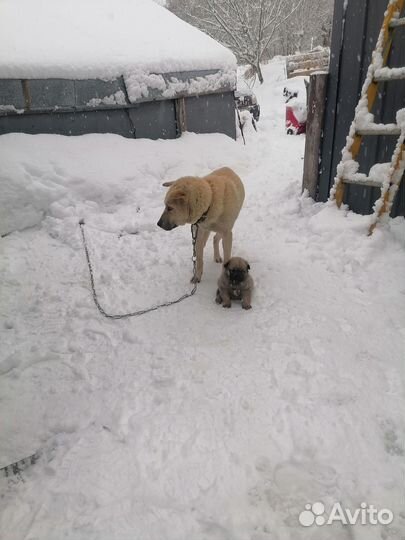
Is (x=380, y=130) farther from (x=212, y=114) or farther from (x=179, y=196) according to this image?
(x=212, y=114)

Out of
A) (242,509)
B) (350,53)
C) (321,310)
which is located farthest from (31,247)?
(350,53)

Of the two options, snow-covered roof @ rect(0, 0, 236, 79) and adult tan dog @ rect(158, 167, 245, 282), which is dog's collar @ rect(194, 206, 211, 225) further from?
snow-covered roof @ rect(0, 0, 236, 79)

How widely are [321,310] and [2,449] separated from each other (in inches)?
107

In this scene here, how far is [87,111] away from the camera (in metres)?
6.46

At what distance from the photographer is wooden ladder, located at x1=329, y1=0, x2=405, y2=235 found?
3.74 meters

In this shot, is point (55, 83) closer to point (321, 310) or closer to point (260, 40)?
point (321, 310)

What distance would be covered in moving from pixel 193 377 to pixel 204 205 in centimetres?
160

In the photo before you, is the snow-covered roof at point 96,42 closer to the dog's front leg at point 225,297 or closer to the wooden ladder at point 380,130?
the wooden ladder at point 380,130

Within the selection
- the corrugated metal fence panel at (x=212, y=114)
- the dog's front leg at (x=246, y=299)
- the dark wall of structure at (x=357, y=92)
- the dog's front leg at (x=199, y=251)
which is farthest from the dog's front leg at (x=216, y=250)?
the corrugated metal fence panel at (x=212, y=114)

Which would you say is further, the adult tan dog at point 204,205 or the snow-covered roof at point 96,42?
the snow-covered roof at point 96,42

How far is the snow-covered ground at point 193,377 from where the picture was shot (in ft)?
6.16

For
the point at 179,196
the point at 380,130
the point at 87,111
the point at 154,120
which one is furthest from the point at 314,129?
the point at 87,111

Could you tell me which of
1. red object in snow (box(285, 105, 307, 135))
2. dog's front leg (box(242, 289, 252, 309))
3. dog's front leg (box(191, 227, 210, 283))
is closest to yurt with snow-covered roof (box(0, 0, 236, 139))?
red object in snow (box(285, 105, 307, 135))

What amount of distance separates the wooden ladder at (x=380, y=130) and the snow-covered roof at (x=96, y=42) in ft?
14.4
